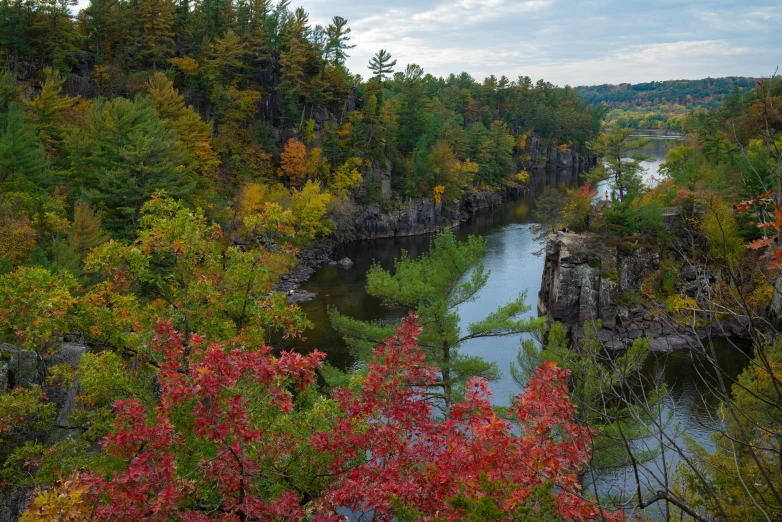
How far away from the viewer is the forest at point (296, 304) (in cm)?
646

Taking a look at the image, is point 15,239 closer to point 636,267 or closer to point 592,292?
point 592,292

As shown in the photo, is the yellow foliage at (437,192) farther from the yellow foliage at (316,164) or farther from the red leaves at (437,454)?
the red leaves at (437,454)

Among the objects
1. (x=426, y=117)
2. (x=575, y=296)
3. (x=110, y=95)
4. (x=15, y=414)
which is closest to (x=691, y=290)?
(x=575, y=296)

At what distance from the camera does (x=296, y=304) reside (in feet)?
30.3

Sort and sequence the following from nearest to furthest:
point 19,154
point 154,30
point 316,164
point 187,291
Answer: point 187,291
point 19,154
point 154,30
point 316,164

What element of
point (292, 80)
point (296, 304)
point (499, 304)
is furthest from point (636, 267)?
point (292, 80)

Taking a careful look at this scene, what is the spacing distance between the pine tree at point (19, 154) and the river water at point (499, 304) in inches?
566

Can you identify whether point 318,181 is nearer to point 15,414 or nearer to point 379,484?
point 15,414

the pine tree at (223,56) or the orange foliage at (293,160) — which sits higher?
the pine tree at (223,56)

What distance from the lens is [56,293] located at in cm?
899

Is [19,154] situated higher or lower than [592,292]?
higher

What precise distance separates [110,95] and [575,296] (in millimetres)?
36597

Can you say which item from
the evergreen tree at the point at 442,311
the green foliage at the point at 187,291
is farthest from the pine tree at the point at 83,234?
the green foliage at the point at 187,291

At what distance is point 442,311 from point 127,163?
18.8 metres
